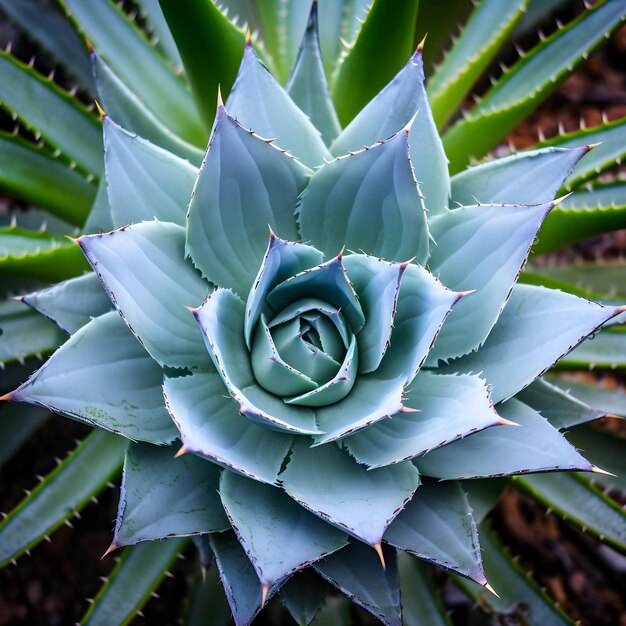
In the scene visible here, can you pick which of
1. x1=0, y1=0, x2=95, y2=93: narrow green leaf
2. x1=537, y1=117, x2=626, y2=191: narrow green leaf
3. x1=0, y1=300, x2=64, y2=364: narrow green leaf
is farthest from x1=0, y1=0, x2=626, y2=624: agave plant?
x1=0, y1=0, x2=95, y2=93: narrow green leaf

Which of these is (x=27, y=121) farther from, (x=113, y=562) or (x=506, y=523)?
(x=506, y=523)

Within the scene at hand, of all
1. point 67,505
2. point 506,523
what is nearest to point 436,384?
point 67,505

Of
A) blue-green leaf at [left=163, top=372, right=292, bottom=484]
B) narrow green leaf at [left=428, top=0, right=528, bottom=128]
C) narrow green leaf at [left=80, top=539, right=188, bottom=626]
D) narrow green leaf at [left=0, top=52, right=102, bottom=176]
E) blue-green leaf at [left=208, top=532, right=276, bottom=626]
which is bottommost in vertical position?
narrow green leaf at [left=80, top=539, right=188, bottom=626]

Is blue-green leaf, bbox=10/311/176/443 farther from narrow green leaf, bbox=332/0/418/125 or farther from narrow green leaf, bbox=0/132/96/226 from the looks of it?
narrow green leaf, bbox=332/0/418/125

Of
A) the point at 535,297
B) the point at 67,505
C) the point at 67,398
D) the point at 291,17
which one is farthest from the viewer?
the point at 291,17

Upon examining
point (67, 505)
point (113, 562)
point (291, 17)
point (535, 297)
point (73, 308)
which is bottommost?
point (113, 562)

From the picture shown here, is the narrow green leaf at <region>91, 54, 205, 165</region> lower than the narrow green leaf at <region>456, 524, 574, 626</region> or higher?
higher

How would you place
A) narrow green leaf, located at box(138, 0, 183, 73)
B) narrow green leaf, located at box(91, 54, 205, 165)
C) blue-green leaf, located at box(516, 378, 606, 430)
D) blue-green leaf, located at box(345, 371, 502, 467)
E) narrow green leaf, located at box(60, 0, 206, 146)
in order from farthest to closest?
1. narrow green leaf, located at box(138, 0, 183, 73)
2. narrow green leaf, located at box(60, 0, 206, 146)
3. narrow green leaf, located at box(91, 54, 205, 165)
4. blue-green leaf, located at box(516, 378, 606, 430)
5. blue-green leaf, located at box(345, 371, 502, 467)
